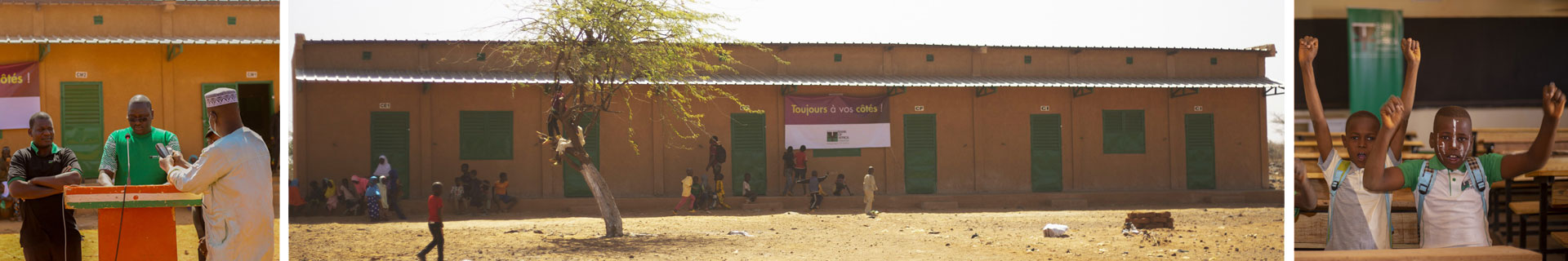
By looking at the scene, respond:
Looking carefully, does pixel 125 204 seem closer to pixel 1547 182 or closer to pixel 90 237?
pixel 90 237

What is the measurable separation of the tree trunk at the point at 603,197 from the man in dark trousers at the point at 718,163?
1.75 feet

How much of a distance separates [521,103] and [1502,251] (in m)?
4.34

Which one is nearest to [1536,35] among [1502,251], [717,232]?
[1502,251]

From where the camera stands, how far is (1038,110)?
5680mm

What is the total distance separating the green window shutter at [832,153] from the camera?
5449 mm

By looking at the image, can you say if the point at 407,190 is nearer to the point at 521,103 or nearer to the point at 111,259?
the point at 521,103

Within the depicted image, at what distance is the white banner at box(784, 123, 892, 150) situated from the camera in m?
5.44

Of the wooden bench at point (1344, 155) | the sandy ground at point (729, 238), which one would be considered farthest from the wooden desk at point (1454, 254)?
the sandy ground at point (729, 238)

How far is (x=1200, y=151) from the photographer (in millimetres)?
5887

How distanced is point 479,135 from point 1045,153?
312 cm

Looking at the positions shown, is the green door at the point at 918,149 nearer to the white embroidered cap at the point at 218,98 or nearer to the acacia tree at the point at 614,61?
the acacia tree at the point at 614,61

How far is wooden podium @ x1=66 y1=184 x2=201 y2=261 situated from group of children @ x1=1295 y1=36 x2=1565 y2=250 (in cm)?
443

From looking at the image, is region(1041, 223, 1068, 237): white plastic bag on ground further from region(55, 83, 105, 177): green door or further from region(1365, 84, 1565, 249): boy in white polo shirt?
region(55, 83, 105, 177): green door

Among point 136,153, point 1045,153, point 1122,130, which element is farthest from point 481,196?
point 1122,130
